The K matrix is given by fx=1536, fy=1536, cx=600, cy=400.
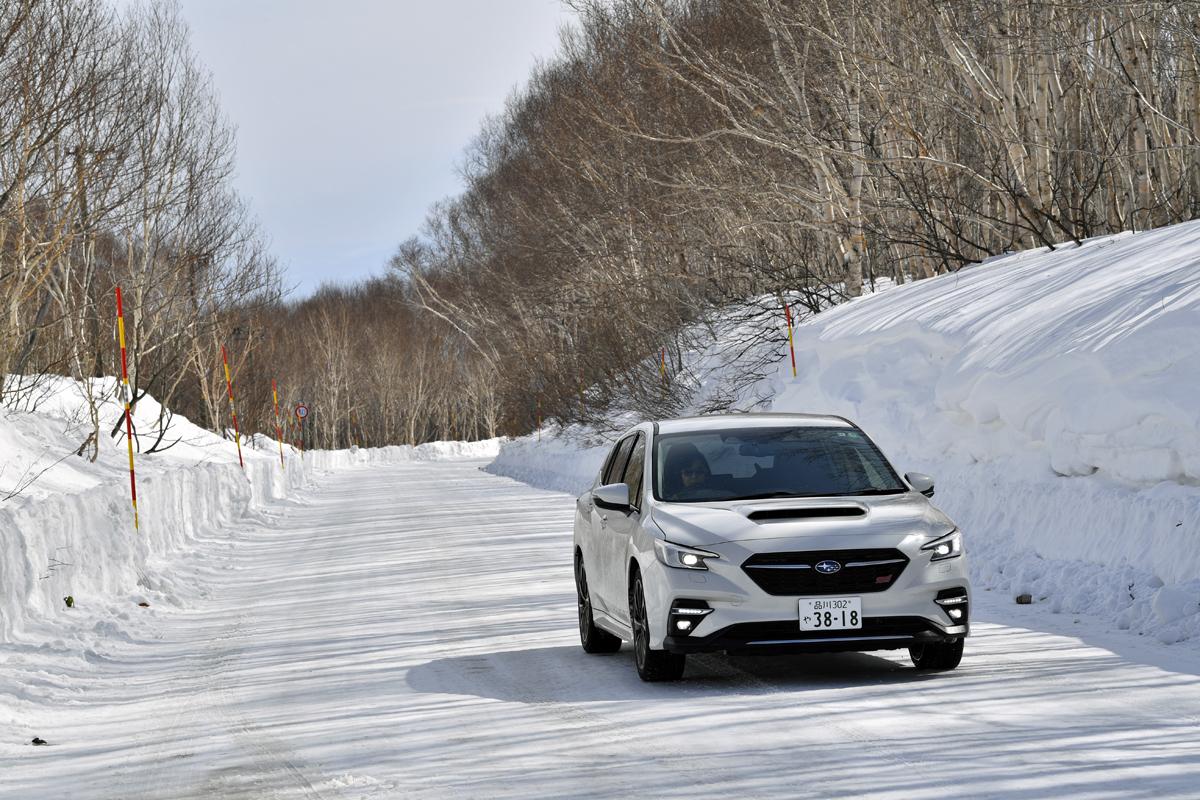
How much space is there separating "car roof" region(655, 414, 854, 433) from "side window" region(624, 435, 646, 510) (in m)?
0.20

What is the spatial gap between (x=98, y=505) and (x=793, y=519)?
370 inches

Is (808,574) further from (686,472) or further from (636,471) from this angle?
(636,471)

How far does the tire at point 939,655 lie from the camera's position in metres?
8.60

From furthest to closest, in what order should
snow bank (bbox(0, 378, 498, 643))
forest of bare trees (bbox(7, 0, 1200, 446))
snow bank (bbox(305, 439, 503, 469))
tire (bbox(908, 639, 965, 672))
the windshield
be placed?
snow bank (bbox(305, 439, 503, 469))
forest of bare trees (bbox(7, 0, 1200, 446))
snow bank (bbox(0, 378, 498, 643))
the windshield
tire (bbox(908, 639, 965, 672))

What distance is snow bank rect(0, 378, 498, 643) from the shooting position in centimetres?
1279

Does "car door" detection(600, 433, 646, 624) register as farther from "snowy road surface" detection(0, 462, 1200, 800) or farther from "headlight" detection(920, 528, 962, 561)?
"headlight" detection(920, 528, 962, 561)

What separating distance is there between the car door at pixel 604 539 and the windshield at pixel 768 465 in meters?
0.53

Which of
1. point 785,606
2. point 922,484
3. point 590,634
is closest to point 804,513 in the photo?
point 785,606

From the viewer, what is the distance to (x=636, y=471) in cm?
991

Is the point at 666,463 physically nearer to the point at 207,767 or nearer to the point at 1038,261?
the point at 207,767

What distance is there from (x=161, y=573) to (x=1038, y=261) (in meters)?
12.6

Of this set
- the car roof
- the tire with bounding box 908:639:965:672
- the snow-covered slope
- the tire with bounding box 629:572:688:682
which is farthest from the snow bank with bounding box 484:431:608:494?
the tire with bounding box 908:639:965:672

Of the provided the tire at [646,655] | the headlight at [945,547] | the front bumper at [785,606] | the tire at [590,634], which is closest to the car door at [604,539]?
the tire at [590,634]

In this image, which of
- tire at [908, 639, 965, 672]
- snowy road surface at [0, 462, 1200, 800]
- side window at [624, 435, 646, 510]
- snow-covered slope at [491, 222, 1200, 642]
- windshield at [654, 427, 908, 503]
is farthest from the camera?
snow-covered slope at [491, 222, 1200, 642]
